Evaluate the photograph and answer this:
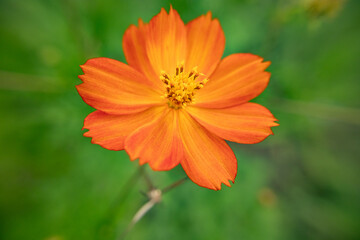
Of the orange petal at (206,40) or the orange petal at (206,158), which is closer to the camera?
the orange petal at (206,158)

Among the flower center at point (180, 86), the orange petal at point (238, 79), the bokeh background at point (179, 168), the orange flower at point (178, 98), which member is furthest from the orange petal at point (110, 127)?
the bokeh background at point (179, 168)

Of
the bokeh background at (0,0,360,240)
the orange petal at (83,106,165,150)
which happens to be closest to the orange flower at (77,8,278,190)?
the orange petal at (83,106,165,150)

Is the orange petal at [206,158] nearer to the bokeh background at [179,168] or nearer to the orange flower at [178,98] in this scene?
the orange flower at [178,98]

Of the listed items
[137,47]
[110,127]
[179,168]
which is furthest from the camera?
[179,168]

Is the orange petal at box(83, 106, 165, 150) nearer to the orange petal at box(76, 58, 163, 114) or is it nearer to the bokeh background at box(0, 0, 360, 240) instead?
the orange petal at box(76, 58, 163, 114)

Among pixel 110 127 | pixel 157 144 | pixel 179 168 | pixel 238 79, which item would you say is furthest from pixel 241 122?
pixel 179 168

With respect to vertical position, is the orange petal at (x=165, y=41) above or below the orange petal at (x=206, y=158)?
above

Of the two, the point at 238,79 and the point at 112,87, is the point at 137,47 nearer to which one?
the point at 112,87
